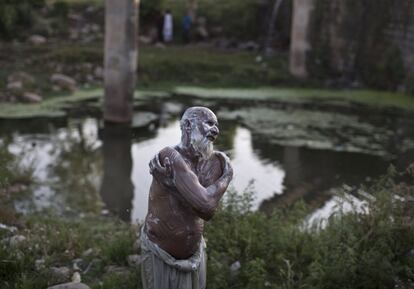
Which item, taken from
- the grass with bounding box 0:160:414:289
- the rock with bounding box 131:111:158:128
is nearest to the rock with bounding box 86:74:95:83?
the rock with bounding box 131:111:158:128

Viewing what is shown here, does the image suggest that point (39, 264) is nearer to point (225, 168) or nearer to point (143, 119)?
point (225, 168)

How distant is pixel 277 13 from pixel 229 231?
12731mm

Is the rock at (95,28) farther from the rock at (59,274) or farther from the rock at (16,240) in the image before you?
the rock at (59,274)

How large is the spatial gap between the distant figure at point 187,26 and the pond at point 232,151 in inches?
213

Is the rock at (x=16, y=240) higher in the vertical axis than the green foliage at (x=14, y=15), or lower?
lower

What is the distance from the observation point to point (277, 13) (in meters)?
17.0

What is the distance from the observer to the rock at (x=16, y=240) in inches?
194

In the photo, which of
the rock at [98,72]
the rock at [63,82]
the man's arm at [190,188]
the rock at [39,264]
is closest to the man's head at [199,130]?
the man's arm at [190,188]

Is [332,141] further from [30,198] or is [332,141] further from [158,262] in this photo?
[158,262]

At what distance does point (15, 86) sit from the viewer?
1152 centimetres

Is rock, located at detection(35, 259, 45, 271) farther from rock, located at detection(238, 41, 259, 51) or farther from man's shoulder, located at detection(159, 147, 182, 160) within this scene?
rock, located at detection(238, 41, 259, 51)

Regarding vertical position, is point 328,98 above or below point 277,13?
below

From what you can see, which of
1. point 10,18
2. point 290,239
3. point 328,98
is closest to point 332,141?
point 328,98

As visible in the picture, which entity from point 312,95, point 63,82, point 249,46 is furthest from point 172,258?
point 249,46
